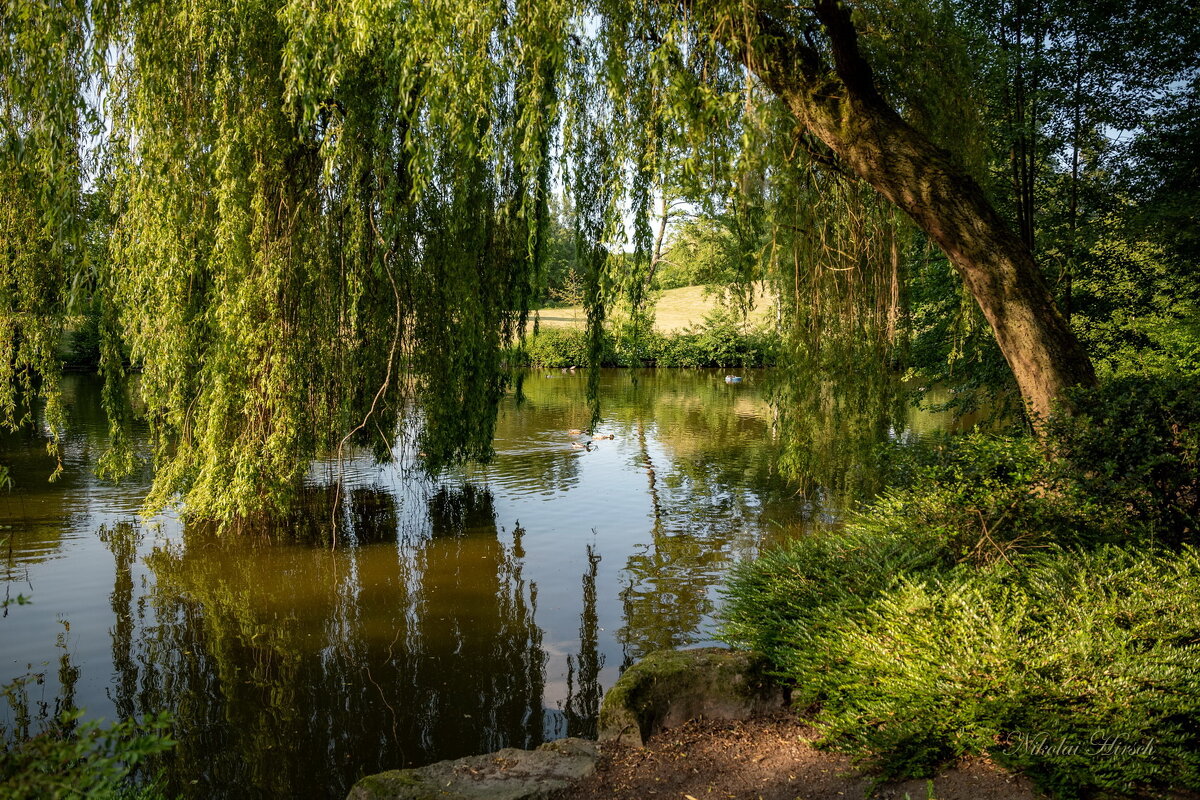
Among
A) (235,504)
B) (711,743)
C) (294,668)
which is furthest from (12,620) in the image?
(711,743)

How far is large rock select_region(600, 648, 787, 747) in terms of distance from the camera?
12.9ft

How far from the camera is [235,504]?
7129mm

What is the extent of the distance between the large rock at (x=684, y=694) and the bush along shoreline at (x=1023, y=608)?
0.18 metres

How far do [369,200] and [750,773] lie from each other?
224 inches

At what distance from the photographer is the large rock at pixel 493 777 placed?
3420mm

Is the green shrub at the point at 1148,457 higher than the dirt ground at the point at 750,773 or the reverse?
higher

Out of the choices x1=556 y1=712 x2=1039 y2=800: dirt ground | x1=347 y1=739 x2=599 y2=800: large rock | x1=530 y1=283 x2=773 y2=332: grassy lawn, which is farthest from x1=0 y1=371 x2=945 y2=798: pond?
x1=530 y1=283 x2=773 y2=332: grassy lawn

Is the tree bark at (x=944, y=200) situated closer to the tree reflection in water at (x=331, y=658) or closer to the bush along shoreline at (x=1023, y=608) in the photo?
the bush along shoreline at (x=1023, y=608)

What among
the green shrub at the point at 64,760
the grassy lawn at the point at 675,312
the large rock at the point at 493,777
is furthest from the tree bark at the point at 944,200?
the grassy lawn at the point at 675,312

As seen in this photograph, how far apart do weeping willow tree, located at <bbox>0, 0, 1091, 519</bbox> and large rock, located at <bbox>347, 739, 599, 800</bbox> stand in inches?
136

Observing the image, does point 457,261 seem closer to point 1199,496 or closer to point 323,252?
point 323,252

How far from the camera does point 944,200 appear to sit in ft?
17.6

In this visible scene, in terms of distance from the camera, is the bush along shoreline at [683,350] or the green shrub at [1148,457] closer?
the green shrub at [1148,457]

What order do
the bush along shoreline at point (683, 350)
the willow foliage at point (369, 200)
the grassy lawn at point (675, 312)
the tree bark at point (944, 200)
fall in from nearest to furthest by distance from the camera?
the tree bark at point (944, 200) < the willow foliage at point (369, 200) < the bush along shoreline at point (683, 350) < the grassy lawn at point (675, 312)
